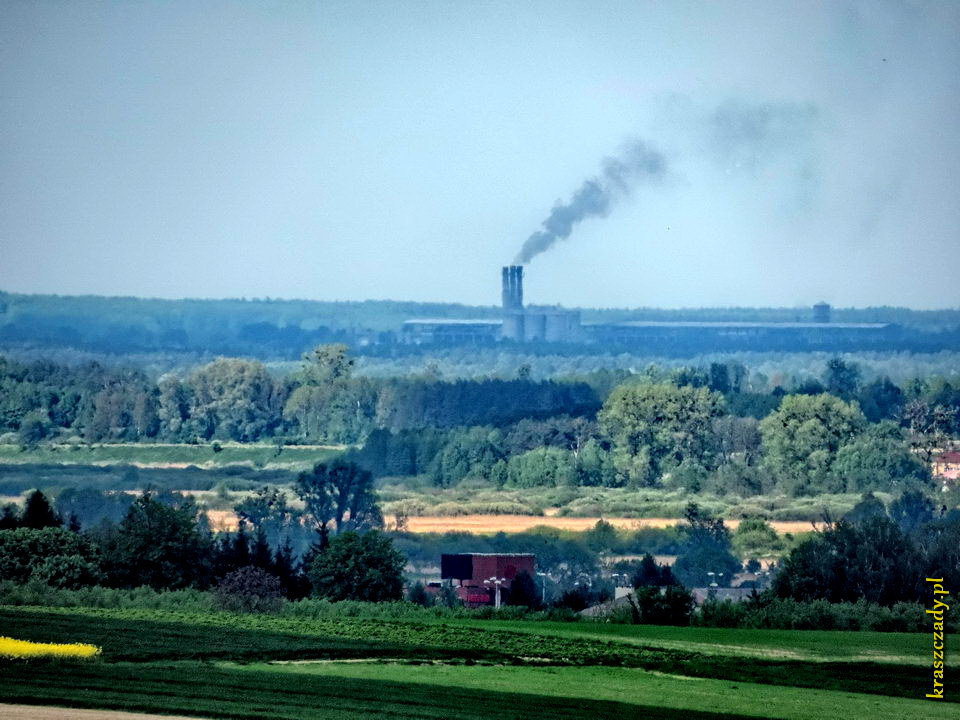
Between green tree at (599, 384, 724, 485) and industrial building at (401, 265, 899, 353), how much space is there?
50.4m

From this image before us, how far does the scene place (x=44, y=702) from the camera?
3356 centimetres

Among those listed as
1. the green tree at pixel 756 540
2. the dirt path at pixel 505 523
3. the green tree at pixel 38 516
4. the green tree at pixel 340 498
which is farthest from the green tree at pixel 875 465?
the green tree at pixel 38 516

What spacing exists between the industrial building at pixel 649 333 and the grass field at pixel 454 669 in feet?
338

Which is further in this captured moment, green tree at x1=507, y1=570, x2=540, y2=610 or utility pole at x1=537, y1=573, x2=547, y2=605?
utility pole at x1=537, y1=573, x2=547, y2=605

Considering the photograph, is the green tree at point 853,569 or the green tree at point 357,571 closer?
the green tree at point 357,571

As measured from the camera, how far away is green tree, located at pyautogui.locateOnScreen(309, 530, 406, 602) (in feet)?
178

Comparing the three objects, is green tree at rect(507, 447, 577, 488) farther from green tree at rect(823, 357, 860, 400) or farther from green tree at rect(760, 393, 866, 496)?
green tree at rect(823, 357, 860, 400)

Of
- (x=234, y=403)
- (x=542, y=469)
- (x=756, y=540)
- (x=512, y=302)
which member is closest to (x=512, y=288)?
(x=512, y=302)

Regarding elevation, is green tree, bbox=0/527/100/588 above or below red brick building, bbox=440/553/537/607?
above

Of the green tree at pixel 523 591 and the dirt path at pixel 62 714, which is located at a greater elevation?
the dirt path at pixel 62 714

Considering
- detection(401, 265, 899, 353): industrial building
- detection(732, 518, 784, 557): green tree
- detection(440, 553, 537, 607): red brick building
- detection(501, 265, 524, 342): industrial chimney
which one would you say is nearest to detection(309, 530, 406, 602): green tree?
detection(440, 553, 537, 607): red brick building

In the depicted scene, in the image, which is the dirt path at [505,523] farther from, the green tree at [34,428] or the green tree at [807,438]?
the green tree at [34,428]

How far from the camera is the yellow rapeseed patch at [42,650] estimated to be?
37.3 metres

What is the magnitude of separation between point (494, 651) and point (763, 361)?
11126 centimetres
